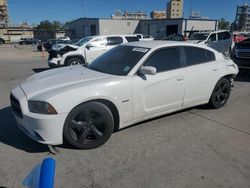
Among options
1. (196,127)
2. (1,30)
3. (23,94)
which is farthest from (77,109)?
(1,30)

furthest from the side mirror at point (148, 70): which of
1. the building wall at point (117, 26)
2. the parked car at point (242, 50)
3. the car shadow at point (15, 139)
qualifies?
the building wall at point (117, 26)

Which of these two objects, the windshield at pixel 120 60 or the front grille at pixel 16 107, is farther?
the windshield at pixel 120 60

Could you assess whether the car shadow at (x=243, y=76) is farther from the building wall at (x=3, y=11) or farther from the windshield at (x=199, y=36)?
the building wall at (x=3, y=11)

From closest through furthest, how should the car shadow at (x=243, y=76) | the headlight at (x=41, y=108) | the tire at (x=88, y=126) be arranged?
the headlight at (x=41, y=108) < the tire at (x=88, y=126) < the car shadow at (x=243, y=76)

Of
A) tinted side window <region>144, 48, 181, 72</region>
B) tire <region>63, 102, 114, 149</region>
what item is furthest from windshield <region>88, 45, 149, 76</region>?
tire <region>63, 102, 114, 149</region>

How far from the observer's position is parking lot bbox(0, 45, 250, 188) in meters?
2.91

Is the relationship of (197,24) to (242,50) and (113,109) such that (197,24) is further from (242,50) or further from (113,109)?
(113,109)

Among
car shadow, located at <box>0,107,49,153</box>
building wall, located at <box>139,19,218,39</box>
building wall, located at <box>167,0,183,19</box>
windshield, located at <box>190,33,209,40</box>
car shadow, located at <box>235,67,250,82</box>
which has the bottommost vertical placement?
car shadow, located at <box>0,107,49,153</box>

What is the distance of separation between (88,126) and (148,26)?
4934cm

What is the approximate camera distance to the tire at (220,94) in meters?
5.11

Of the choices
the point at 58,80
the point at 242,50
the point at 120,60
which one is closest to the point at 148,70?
the point at 120,60

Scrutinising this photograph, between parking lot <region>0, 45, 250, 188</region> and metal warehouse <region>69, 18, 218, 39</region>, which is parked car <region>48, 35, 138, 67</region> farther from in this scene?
metal warehouse <region>69, 18, 218, 39</region>

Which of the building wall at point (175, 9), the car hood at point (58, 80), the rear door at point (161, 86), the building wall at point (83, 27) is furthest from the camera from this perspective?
the building wall at point (175, 9)

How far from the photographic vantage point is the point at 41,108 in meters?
3.20
